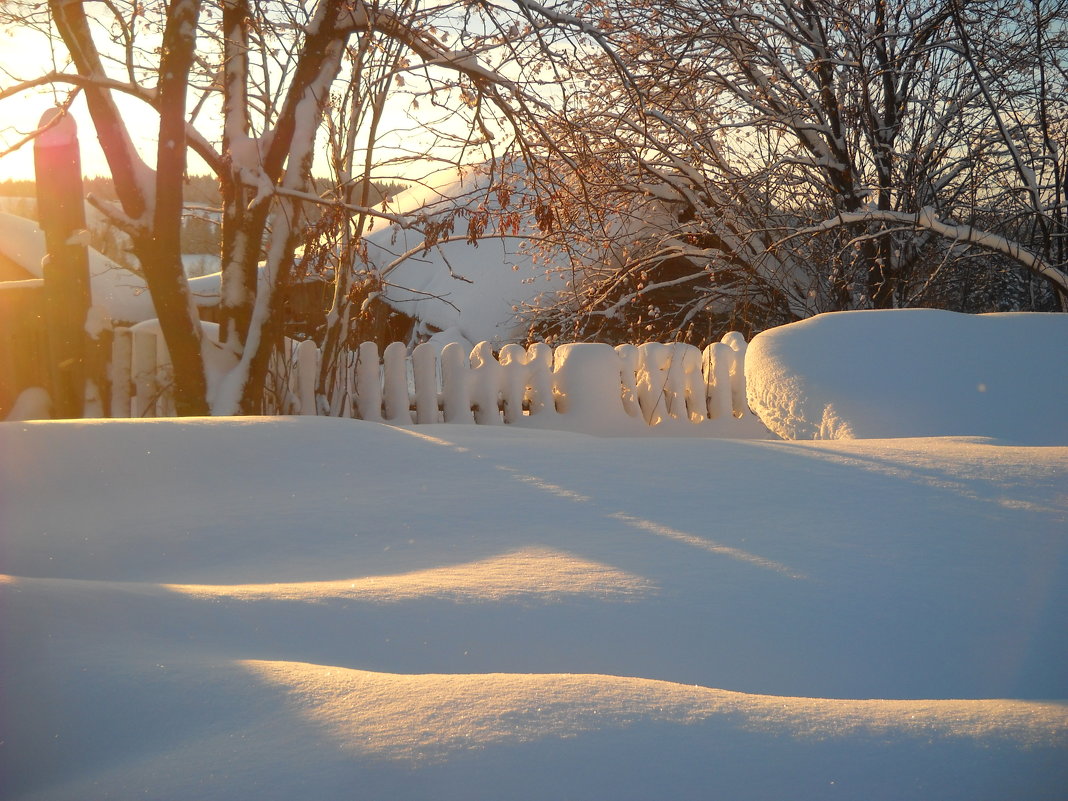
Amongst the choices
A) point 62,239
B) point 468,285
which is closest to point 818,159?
point 468,285

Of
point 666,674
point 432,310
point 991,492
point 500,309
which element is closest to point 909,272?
point 500,309

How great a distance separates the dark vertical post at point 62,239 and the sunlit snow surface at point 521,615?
259cm

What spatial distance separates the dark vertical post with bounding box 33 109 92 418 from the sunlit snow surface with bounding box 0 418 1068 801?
2593 mm

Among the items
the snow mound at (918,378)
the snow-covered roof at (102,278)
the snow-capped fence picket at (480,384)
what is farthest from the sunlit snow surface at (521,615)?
the snow-covered roof at (102,278)

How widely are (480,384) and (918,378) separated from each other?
3.16 metres

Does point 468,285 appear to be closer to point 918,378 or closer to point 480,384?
point 480,384

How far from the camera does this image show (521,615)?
1.73m

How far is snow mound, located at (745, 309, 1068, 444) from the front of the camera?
3.63 meters

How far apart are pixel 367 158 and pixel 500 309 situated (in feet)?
15.3

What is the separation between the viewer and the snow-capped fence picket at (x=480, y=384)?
17.9ft

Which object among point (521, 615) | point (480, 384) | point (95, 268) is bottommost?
point (521, 615)

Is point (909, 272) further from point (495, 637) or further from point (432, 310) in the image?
point (495, 637)

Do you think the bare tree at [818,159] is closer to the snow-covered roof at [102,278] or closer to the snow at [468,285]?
the snow at [468,285]

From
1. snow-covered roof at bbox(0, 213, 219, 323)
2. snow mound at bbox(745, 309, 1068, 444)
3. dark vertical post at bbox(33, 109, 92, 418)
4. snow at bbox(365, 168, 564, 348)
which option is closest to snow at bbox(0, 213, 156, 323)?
snow-covered roof at bbox(0, 213, 219, 323)
